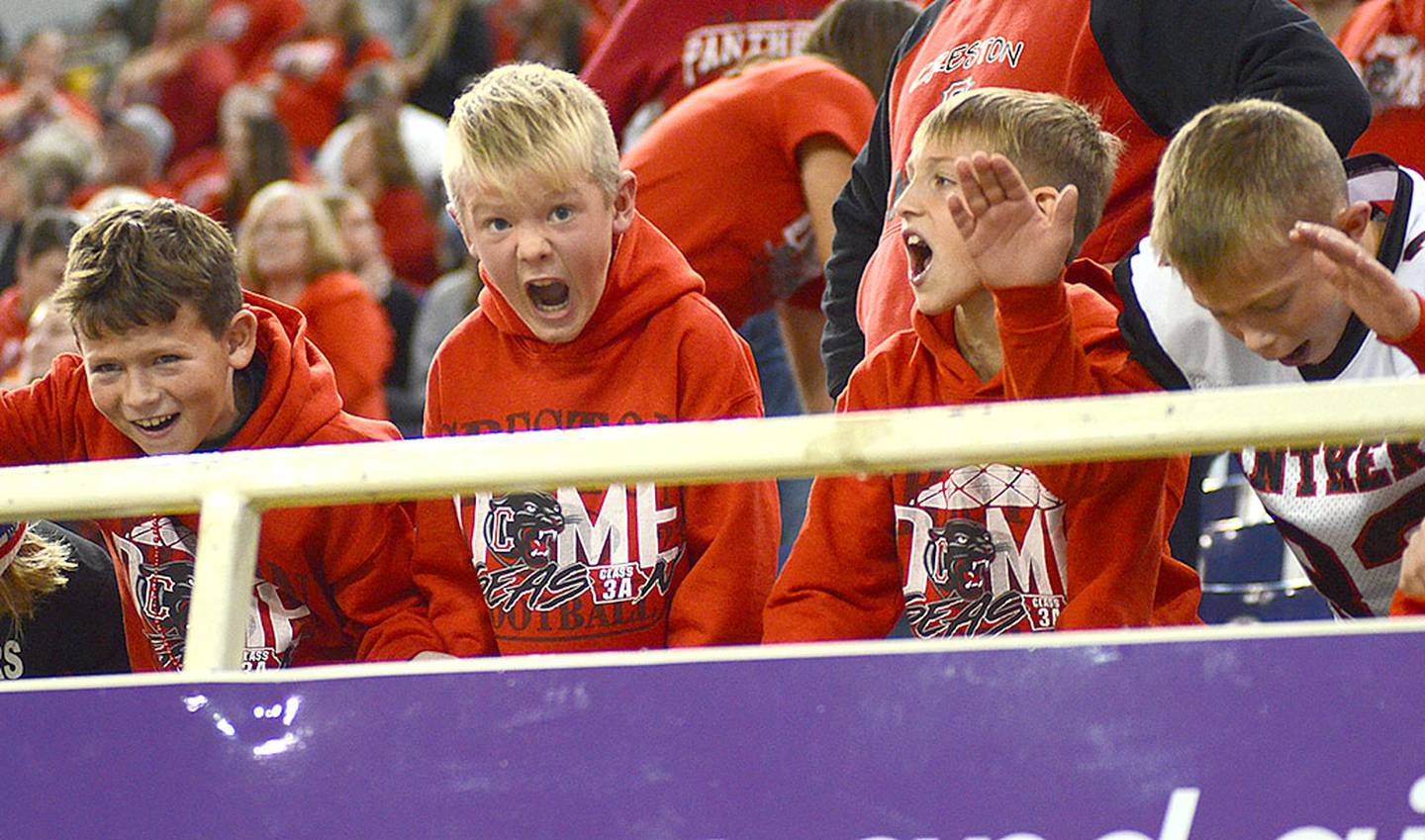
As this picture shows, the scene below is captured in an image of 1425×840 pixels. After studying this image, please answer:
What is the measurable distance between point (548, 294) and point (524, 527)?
0.32 m

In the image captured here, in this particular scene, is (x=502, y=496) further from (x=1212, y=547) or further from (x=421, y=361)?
(x=421, y=361)

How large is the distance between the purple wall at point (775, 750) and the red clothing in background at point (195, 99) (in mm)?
7431

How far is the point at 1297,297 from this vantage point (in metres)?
2.04

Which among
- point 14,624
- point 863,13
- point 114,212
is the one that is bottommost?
point 14,624

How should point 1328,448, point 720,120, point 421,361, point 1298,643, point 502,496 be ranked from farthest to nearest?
point 421,361 < point 720,120 < point 502,496 < point 1328,448 < point 1298,643

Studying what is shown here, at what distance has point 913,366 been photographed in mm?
2377

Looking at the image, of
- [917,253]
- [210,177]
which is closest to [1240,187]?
[917,253]

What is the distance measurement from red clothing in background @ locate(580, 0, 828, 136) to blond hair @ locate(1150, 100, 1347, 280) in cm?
209

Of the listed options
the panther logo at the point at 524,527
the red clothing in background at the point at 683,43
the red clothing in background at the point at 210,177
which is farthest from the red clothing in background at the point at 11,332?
the panther logo at the point at 524,527

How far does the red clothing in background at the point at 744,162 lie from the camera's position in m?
3.44

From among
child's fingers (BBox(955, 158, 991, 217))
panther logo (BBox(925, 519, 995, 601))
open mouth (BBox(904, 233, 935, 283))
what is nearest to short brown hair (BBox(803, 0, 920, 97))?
open mouth (BBox(904, 233, 935, 283))

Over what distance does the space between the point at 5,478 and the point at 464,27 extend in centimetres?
646

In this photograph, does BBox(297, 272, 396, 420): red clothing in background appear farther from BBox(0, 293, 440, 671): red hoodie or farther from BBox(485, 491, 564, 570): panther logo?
BBox(485, 491, 564, 570): panther logo

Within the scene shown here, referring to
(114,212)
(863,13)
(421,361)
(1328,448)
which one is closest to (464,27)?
(421,361)
